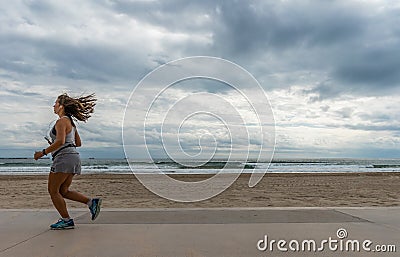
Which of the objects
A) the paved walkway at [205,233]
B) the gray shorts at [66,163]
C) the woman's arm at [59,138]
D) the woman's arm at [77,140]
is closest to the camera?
the paved walkway at [205,233]

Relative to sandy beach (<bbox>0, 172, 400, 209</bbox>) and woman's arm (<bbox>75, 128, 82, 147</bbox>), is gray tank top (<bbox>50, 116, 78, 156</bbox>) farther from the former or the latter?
sandy beach (<bbox>0, 172, 400, 209</bbox>)

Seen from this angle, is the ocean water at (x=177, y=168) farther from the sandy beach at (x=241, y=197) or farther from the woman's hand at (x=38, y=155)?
the woman's hand at (x=38, y=155)

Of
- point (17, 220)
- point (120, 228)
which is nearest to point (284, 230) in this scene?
point (120, 228)

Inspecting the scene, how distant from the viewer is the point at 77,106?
5.95 metres

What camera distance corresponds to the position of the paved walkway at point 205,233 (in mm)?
4547

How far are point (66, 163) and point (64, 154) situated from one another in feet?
0.42

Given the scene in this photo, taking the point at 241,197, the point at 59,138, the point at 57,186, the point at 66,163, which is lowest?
the point at 241,197

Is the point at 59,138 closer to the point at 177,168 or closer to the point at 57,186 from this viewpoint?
the point at 57,186

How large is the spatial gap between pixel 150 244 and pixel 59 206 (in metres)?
1.66

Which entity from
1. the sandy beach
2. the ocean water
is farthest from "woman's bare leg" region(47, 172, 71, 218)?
the ocean water

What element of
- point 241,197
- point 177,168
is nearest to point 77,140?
point 241,197

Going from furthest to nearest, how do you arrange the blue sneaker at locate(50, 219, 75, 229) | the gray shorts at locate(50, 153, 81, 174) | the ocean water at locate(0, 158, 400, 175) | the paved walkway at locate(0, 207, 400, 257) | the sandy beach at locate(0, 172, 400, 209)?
the ocean water at locate(0, 158, 400, 175) → the sandy beach at locate(0, 172, 400, 209) → the blue sneaker at locate(50, 219, 75, 229) → the gray shorts at locate(50, 153, 81, 174) → the paved walkway at locate(0, 207, 400, 257)

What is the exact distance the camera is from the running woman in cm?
562

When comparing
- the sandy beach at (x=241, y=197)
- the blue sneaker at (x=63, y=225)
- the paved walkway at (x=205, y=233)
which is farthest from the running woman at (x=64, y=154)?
the sandy beach at (x=241, y=197)
